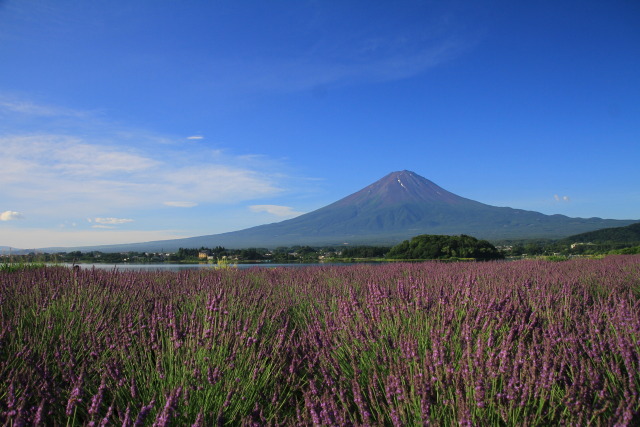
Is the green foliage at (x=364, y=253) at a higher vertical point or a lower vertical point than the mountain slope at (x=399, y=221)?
lower

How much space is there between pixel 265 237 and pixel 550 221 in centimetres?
8025

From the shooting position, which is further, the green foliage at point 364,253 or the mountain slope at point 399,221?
the mountain slope at point 399,221

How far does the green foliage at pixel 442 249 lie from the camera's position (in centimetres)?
1385

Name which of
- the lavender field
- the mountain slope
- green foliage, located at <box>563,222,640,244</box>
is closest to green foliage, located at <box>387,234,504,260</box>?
green foliage, located at <box>563,222,640,244</box>

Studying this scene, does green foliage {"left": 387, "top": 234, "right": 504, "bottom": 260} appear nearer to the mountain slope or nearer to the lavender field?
the lavender field

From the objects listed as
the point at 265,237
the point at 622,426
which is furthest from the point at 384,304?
the point at 265,237

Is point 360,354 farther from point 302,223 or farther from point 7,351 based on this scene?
point 302,223

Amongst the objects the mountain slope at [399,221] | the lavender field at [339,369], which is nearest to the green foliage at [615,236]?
the lavender field at [339,369]

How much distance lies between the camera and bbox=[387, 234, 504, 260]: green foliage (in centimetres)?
1385

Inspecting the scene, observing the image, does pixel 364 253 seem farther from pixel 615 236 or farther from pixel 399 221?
pixel 399 221

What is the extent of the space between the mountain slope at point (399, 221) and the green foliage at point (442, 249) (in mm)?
82749

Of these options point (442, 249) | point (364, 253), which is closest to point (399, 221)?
point (364, 253)

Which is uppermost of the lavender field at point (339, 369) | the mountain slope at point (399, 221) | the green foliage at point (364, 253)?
the mountain slope at point (399, 221)

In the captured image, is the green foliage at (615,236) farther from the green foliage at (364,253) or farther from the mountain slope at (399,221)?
the mountain slope at (399,221)
